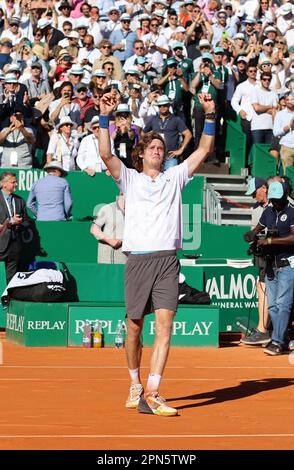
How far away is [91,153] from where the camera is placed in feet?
69.6

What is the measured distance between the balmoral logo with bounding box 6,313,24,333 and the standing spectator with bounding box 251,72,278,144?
8123 millimetres

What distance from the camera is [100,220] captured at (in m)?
17.5

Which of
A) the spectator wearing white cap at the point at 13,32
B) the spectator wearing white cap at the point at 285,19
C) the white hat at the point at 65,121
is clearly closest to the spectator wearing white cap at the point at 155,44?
the spectator wearing white cap at the point at 13,32

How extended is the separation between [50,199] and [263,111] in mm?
5494

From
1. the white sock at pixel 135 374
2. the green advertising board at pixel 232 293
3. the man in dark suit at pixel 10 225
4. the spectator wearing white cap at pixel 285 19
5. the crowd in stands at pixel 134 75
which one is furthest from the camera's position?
the spectator wearing white cap at pixel 285 19

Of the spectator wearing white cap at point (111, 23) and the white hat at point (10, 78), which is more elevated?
the spectator wearing white cap at point (111, 23)

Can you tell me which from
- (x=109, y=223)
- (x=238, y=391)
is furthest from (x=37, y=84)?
(x=238, y=391)

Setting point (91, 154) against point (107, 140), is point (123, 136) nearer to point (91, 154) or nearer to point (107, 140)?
point (91, 154)

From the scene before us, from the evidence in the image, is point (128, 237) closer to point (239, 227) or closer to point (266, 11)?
point (239, 227)

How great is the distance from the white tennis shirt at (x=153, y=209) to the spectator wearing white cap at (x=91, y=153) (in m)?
10.3

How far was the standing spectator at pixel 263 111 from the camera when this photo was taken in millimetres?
23375

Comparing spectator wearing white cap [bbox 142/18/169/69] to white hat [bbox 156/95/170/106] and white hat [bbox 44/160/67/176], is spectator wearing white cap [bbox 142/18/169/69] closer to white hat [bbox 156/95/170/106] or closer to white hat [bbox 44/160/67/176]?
white hat [bbox 156/95/170/106]

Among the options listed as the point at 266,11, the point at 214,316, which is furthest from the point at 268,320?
the point at 266,11

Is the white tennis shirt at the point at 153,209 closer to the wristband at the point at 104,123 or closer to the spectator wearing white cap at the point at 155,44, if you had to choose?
the wristband at the point at 104,123
